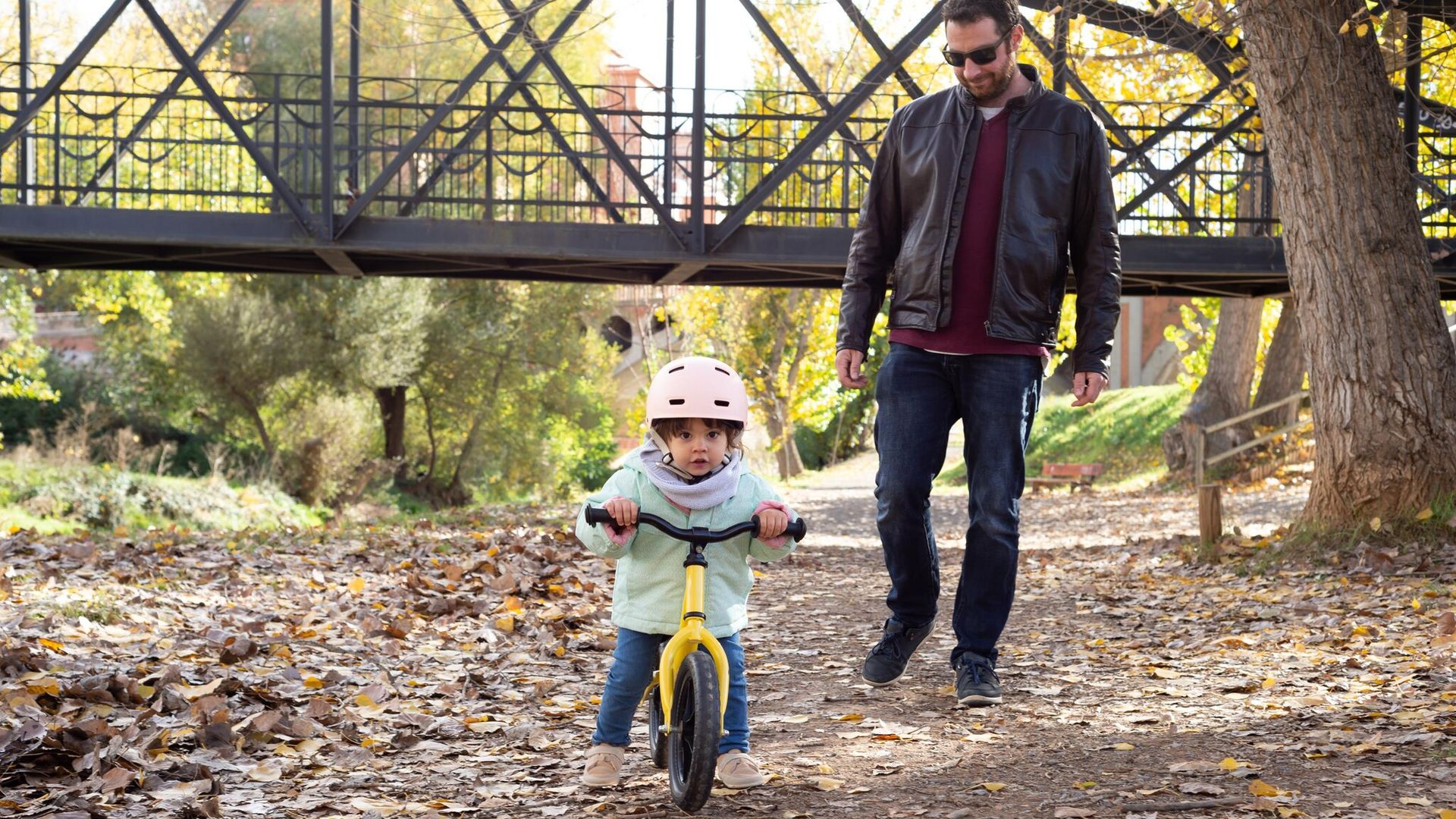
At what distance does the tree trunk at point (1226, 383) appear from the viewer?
2195 centimetres

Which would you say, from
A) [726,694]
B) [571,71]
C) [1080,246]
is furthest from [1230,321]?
[726,694]

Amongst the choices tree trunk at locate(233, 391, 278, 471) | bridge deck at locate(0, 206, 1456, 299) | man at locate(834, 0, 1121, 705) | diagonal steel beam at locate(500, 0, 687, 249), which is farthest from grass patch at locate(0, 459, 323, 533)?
man at locate(834, 0, 1121, 705)

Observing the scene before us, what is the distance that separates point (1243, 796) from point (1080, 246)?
6.59ft

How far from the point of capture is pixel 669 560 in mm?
3830

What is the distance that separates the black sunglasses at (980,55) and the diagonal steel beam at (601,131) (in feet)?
20.0

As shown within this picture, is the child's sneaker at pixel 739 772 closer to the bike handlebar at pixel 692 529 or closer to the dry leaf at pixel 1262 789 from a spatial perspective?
the bike handlebar at pixel 692 529

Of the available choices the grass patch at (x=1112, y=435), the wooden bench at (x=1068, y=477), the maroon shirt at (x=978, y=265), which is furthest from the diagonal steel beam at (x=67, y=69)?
the grass patch at (x=1112, y=435)

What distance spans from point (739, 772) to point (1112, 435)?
26904mm

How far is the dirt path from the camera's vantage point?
3.79 meters

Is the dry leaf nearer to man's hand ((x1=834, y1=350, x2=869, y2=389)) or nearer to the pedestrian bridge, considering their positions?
man's hand ((x1=834, y1=350, x2=869, y2=389))

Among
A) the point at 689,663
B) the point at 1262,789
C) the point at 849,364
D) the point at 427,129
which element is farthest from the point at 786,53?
the point at 1262,789

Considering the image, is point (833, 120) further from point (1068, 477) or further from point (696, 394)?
point (1068, 477)

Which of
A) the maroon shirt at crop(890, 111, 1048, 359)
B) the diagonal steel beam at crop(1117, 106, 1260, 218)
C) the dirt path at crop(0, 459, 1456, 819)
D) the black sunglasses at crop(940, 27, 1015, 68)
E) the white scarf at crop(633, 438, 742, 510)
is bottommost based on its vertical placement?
the dirt path at crop(0, 459, 1456, 819)

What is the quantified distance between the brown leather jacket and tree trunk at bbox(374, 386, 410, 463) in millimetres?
22754
